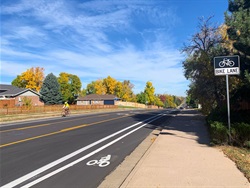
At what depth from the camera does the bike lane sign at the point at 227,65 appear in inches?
379

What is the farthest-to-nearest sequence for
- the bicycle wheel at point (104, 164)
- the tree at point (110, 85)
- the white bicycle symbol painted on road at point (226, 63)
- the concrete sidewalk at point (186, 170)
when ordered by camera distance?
1. the tree at point (110, 85)
2. the white bicycle symbol painted on road at point (226, 63)
3. the bicycle wheel at point (104, 164)
4. the concrete sidewalk at point (186, 170)

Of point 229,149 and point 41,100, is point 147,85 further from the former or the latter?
point 229,149

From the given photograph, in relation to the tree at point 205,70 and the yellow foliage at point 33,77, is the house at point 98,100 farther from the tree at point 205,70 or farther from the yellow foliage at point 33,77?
the tree at point 205,70

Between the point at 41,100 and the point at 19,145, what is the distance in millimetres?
72463

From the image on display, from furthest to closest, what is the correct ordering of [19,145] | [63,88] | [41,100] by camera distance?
1. [63,88]
2. [41,100]
3. [19,145]

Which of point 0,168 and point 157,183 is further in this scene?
point 0,168

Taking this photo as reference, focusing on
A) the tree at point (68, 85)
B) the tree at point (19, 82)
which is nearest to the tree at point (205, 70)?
the tree at point (68, 85)

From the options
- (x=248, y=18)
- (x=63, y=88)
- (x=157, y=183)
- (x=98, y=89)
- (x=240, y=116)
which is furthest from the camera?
(x=98, y=89)

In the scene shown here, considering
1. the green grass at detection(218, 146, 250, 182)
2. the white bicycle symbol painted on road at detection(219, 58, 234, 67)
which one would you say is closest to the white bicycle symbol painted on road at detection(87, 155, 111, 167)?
the green grass at detection(218, 146, 250, 182)

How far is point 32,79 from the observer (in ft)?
317

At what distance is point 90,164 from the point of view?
771 centimetres

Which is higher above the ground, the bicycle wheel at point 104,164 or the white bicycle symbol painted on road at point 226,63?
the white bicycle symbol painted on road at point 226,63

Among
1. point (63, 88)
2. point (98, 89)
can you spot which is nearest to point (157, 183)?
point (63, 88)

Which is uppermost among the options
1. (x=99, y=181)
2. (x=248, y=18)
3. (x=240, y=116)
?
(x=248, y=18)
